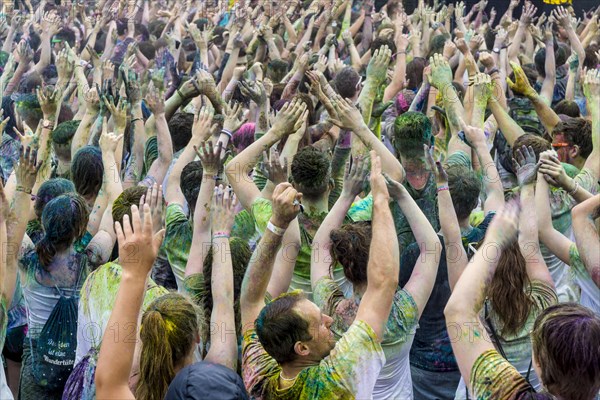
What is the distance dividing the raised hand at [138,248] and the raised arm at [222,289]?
533 millimetres

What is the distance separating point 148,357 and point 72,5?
1095 centimetres

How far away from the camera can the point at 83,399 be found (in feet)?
11.8

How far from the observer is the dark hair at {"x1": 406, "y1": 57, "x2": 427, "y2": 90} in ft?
28.1

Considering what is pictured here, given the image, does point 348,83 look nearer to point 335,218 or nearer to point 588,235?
point 335,218

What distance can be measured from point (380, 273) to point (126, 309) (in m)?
0.90

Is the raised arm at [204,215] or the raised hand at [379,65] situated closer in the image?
the raised arm at [204,215]

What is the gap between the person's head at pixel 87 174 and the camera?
5156 millimetres

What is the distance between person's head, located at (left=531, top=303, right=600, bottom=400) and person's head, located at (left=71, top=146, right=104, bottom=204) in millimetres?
3290

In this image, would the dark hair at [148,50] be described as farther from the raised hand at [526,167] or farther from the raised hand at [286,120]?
the raised hand at [526,167]

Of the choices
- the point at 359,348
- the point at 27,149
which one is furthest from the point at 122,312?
the point at 27,149

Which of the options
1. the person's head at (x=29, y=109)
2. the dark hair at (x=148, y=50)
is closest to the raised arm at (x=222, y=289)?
the person's head at (x=29, y=109)

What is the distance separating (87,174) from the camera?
516cm

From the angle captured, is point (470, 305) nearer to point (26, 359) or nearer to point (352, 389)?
point (352, 389)

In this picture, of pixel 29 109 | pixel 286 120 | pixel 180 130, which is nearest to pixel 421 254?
pixel 286 120
